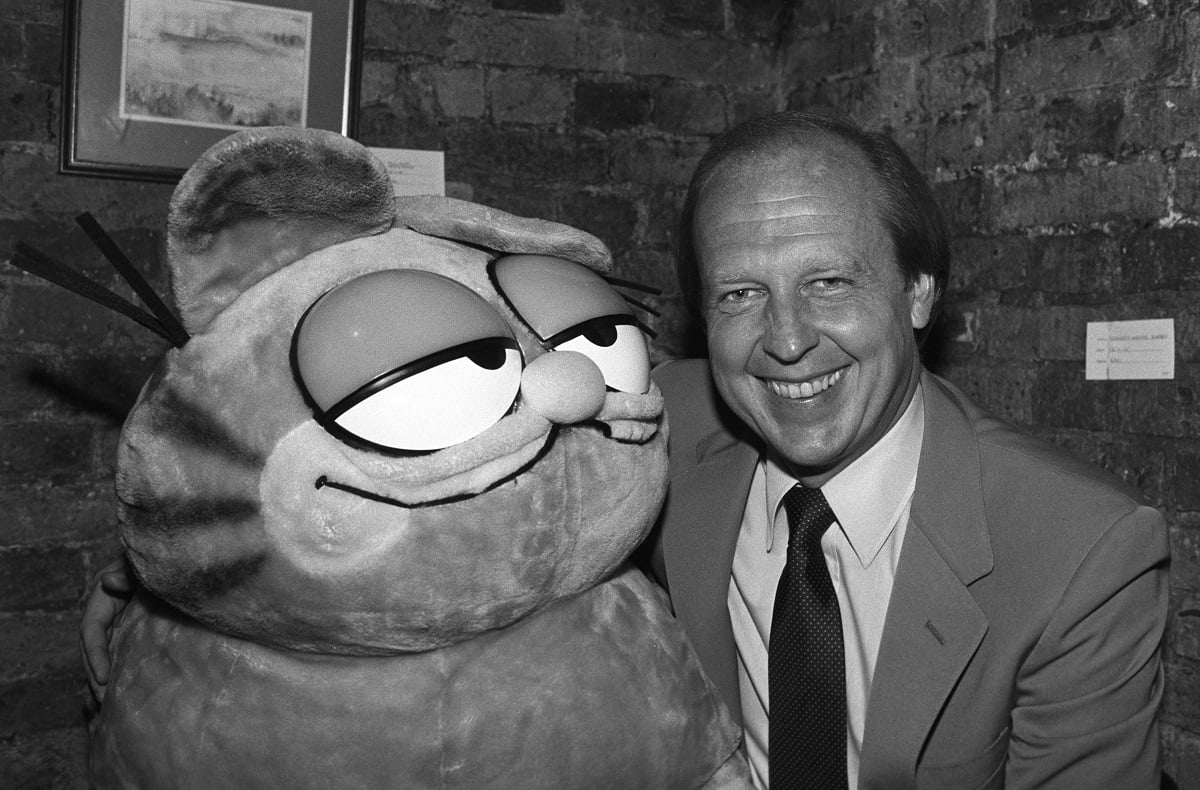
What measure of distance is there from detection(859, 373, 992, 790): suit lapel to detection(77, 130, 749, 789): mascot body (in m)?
0.35

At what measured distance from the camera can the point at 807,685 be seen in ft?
4.44

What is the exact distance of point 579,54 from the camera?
2.22m

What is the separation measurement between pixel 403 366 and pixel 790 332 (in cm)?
60

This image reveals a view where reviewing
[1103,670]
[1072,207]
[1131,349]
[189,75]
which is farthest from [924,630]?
[189,75]

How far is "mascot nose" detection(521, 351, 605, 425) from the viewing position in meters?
0.95

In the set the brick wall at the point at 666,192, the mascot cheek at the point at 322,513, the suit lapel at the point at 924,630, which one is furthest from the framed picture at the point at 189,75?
the suit lapel at the point at 924,630

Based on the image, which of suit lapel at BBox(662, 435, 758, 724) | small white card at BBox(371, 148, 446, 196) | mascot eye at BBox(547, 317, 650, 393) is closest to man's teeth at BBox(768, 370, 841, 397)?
suit lapel at BBox(662, 435, 758, 724)

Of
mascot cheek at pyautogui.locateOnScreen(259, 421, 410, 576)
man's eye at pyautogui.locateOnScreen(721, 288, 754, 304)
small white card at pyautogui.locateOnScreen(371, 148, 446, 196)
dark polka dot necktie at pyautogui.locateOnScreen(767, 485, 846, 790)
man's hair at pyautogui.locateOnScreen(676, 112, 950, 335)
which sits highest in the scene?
small white card at pyautogui.locateOnScreen(371, 148, 446, 196)

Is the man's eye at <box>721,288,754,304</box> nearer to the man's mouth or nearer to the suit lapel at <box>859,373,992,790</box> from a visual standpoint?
the man's mouth

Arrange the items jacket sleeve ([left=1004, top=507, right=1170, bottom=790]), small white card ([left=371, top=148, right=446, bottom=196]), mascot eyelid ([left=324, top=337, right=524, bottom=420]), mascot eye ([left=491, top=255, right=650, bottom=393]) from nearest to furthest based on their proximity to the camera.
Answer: mascot eyelid ([left=324, top=337, right=524, bottom=420]) → mascot eye ([left=491, top=255, right=650, bottom=393]) → jacket sleeve ([left=1004, top=507, right=1170, bottom=790]) → small white card ([left=371, top=148, right=446, bottom=196])

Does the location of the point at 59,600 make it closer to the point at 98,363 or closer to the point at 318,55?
the point at 98,363

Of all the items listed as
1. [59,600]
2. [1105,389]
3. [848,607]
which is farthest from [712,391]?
[59,600]

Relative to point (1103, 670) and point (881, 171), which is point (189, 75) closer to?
point (881, 171)

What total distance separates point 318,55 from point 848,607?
1.37 m
